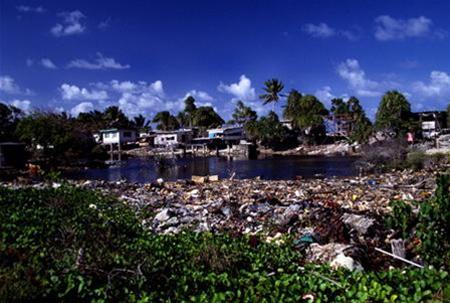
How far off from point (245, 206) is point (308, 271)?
5204mm

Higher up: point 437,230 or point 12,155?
point 12,155

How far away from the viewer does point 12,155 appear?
34.1 m

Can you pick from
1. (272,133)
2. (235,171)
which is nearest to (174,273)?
(235,171)

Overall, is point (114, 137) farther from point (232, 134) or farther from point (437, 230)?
point (437, 230)

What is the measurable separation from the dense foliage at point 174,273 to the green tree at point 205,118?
79002 mm

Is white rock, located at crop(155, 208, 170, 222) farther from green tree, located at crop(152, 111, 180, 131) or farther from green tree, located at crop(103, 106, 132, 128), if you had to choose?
green tree, located at crop(152, 111, 180, 131)

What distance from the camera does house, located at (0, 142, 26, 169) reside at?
1309 inches

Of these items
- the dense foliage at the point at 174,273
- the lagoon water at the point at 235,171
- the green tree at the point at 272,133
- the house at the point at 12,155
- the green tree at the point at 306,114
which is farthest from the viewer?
the green tree at the point at 306,114

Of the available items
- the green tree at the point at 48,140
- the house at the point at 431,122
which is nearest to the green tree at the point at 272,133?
the house at the point at 431,122

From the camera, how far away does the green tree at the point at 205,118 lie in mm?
86312

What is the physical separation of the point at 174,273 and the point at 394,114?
163ft

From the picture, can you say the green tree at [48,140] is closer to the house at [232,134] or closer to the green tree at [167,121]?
the house at [232,134]

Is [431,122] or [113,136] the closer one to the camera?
[431,122]

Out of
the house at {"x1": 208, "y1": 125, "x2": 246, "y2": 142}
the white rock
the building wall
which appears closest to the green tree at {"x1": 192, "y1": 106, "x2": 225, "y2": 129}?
the house at {"x1": 208, "y1": 125, "x2": 246, "y2": 142}
